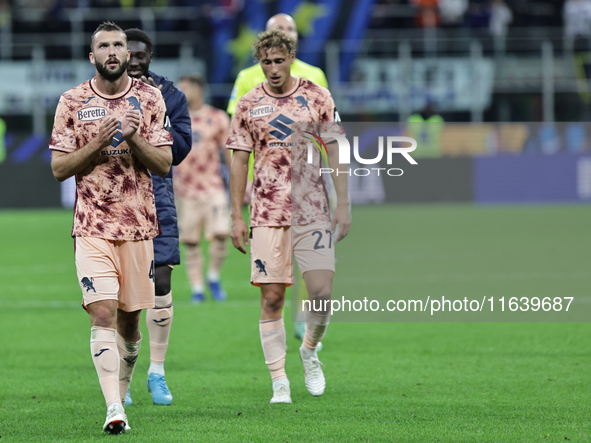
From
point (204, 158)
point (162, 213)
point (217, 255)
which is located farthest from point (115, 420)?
point (204, 158)

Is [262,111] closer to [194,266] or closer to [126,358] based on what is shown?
[126,358]

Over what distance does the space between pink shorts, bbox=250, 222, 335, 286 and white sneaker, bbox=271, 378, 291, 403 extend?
1.98ft

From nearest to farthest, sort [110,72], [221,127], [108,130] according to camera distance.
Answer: [108,130]
[110,72]
[221,127]

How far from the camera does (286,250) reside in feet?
21.3

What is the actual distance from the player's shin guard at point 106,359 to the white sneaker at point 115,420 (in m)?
0.06

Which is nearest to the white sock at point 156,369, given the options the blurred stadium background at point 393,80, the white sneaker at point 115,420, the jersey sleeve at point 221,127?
the white sneaker at point 115,420

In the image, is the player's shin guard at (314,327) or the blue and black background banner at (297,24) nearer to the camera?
the player's shin guard at (314,327)

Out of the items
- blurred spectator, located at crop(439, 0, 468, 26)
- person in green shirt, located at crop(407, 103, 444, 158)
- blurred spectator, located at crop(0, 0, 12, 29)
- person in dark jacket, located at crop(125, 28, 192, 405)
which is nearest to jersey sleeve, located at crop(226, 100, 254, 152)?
person in dark jacket, located at crop(125, 28, 192, 405)

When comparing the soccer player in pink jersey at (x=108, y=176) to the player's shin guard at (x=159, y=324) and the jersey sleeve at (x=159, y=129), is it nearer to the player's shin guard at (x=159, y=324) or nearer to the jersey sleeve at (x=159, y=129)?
the jersey sleeve at (x=159, y=129)

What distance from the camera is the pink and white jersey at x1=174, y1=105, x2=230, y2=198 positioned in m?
11.9

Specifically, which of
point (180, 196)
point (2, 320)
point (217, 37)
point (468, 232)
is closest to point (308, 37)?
point (217, 37)

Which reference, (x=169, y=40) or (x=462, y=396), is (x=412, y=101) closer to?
(x=169, y=40)

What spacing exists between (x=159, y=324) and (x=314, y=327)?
981 millimetres

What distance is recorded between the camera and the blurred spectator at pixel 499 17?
26484 millimetres
